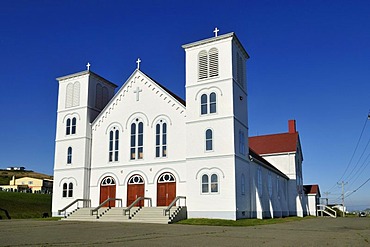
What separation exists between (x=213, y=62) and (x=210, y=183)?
9.37 m

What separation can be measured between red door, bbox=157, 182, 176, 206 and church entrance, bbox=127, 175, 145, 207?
163 cm

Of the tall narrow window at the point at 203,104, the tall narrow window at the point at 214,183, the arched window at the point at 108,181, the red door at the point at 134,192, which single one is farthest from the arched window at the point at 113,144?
the tall narrow window at the point at 214,183

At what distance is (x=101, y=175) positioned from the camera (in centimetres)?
3475

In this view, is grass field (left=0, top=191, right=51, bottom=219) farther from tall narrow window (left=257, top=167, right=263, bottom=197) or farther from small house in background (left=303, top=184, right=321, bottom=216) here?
small house in background (left=303, top=184, right=321, bottom=216)

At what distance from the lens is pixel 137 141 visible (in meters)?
33.6

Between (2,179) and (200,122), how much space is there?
9318 cm

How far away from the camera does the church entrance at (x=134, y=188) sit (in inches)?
1283

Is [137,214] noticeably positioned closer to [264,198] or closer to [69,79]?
[264,198]

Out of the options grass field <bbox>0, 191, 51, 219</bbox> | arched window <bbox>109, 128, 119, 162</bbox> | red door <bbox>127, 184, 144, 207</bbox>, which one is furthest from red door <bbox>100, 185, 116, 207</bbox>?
grass field <bbox>0, 191, 51, 219</bbox>

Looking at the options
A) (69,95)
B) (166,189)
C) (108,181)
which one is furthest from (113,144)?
(69,95)

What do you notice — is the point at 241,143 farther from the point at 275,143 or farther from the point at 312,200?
the point at 312,200

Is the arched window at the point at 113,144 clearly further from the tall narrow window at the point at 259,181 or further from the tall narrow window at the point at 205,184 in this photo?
the tall narrow window at the point at 259,181

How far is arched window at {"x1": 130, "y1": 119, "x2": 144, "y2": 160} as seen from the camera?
3328 cm

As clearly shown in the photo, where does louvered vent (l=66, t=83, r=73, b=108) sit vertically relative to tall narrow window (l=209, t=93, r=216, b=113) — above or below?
above
